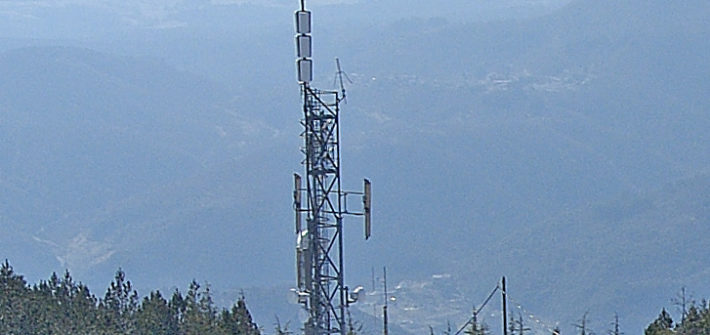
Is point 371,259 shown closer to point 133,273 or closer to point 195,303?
point 133,273

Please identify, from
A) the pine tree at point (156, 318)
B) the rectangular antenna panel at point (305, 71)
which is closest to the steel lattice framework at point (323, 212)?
the rectangular antenna panel at point (305, 71)

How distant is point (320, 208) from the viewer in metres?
11.9

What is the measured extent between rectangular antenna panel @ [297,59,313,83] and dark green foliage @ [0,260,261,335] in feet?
26.9

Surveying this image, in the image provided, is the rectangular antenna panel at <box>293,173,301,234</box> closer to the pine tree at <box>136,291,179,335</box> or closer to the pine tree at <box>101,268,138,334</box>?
the pine tree at <box>101,268,138,334</box>

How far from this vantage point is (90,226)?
171000mm

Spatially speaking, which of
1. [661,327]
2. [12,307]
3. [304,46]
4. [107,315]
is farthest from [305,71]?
[107,315]

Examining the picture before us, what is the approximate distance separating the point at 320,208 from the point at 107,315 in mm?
11000

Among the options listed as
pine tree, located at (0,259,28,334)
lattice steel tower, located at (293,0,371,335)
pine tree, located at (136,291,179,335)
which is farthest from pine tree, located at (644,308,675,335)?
pine tree, located at (0,259,28,334)

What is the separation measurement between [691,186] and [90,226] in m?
74.8

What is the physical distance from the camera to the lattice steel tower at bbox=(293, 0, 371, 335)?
38.8 ft

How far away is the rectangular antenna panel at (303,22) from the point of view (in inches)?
480

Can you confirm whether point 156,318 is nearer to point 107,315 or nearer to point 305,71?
point 107,315

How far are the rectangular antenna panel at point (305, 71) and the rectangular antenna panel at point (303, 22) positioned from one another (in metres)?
0.31

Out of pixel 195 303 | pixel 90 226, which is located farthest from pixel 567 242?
pixel 195 303
